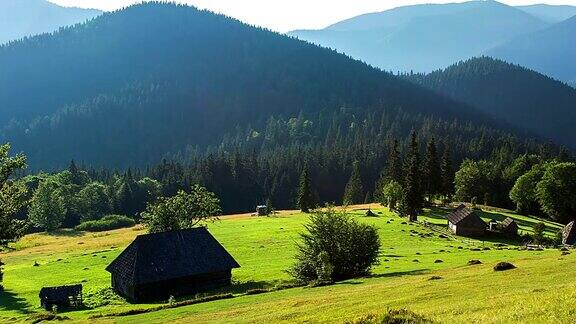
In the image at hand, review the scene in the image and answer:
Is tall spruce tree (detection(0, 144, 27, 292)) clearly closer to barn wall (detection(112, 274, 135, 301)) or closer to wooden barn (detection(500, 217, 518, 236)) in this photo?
barn wall (detection(112, 274, 135, 301))

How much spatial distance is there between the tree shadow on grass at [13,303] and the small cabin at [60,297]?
1731mm

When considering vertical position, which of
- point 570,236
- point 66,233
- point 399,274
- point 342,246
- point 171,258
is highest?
point 342,246

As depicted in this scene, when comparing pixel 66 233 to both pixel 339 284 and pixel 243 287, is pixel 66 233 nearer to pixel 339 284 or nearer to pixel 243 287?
pixel 243 287

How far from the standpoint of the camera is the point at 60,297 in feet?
178

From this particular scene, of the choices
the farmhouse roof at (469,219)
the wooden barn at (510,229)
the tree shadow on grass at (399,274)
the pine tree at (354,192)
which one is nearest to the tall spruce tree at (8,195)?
the tree shadow on grass at (399,274)

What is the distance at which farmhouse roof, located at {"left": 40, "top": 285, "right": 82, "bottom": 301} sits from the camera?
2133 inches

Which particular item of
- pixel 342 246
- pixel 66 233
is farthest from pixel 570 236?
pixel 66 233

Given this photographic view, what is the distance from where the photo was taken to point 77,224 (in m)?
152

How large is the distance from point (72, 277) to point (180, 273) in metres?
16.4

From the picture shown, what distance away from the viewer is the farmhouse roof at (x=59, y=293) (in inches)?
2133

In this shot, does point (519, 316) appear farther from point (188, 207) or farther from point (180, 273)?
point (188, 207)

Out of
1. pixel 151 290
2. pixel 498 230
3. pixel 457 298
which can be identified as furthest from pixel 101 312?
pixel 498 230

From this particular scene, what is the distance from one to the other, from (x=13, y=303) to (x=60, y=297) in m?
7.11

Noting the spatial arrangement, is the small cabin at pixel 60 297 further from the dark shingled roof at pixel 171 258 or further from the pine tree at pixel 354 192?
the pine tree at pixel 354 192
